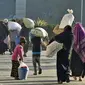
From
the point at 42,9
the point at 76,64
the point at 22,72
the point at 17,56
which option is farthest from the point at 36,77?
the point at 42,9

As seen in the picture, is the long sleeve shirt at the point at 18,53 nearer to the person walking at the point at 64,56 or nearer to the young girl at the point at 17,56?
the young girl at the point at 17,56

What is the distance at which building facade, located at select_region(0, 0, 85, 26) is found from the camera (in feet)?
130

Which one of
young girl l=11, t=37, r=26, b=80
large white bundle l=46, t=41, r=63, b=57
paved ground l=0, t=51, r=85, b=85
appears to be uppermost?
→ large white bundle l=46, t=41, r=63, b=57

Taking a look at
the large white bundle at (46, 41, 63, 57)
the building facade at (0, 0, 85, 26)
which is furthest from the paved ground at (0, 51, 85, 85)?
the building facade at (0, 0, 85, 26)

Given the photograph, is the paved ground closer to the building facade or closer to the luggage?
the luggage

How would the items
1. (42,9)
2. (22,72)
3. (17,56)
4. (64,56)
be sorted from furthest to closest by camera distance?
(42,9)
(17,56)
(22,72)
(64,56)

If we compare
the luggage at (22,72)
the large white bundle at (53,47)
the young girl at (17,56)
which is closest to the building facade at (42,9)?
the young girl at (17,56)

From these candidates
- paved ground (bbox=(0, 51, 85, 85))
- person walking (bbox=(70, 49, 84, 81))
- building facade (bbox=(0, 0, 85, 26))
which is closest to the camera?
paved ground (bbox=(0, 51, 85, 85))

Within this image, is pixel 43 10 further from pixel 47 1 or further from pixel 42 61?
pixel 42 61

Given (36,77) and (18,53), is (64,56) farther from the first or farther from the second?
(36,77)

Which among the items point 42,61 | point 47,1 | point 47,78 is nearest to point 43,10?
point 47,1

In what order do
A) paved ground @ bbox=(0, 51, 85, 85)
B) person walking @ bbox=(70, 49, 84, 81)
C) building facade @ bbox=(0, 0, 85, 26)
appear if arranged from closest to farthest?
paved ground @ bbox=(0, 51, 85, 85)
person walking @ bbox=(70, 49, 84, 81)
building facade @ bbox=(0, 0, 85, 26)

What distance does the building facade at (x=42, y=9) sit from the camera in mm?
39531

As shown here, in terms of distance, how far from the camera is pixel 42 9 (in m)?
39.7
